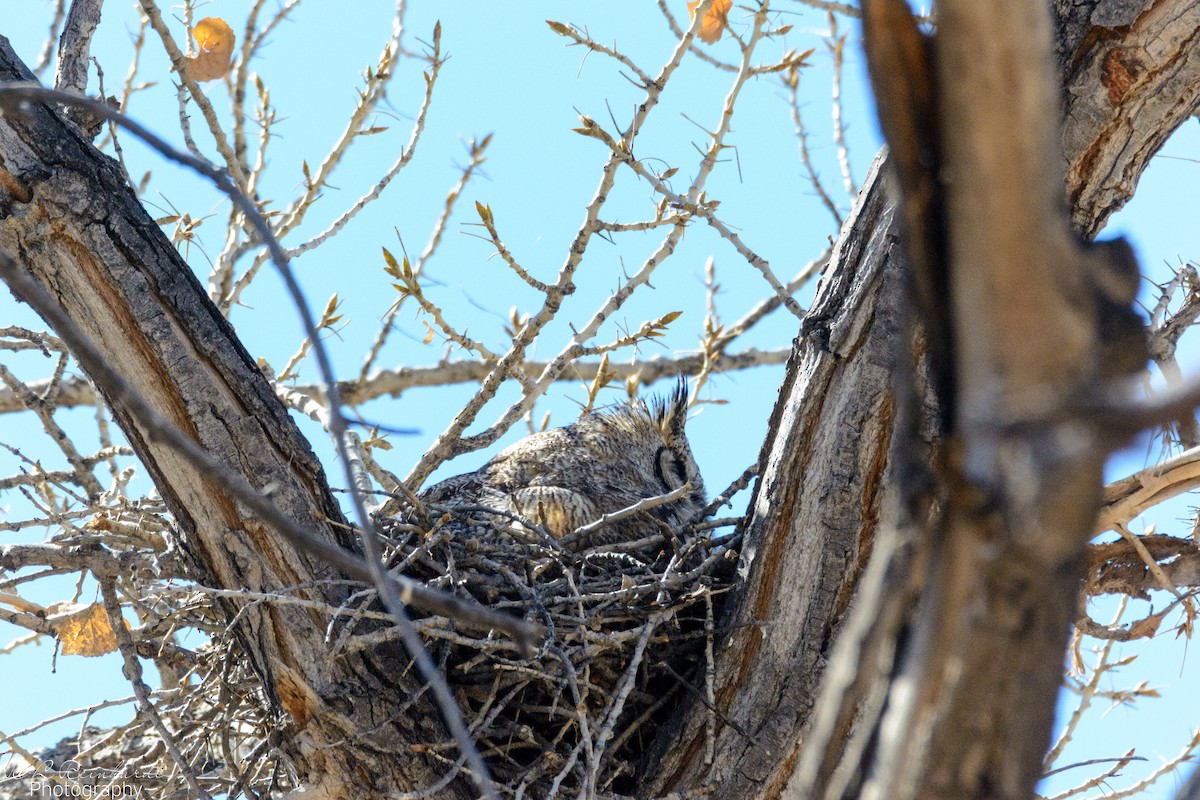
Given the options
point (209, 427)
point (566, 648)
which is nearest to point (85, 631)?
point (209, 427)

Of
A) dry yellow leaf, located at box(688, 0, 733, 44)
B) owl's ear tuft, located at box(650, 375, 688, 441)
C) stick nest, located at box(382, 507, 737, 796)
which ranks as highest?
dry yellow leaf, located at box(688, 0, 733, 44)

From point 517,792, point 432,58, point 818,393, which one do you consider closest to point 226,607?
point 517,792

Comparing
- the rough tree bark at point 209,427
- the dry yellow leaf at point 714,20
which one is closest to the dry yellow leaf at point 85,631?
the rough tree bark at point 209,427

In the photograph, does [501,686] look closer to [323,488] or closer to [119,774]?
[323,488]

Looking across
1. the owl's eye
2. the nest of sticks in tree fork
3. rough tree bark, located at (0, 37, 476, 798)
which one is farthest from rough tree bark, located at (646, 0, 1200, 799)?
the owl's eye

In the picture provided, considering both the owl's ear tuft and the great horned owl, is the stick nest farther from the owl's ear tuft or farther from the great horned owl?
the owl's ear tuft

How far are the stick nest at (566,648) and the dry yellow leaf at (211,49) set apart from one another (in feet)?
6.33

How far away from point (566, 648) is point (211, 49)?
2535mm

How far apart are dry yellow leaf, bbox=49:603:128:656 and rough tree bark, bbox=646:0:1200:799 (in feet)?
4.80

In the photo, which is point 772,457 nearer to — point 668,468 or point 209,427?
point 209,427

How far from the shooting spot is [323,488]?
241 cm

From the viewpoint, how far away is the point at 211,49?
12.5ft

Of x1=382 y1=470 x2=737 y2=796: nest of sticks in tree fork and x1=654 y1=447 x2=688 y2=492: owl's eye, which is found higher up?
x1=654 y1=447 x2=688 y2=492: owl's eye

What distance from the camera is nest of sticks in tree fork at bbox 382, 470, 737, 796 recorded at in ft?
7.90
